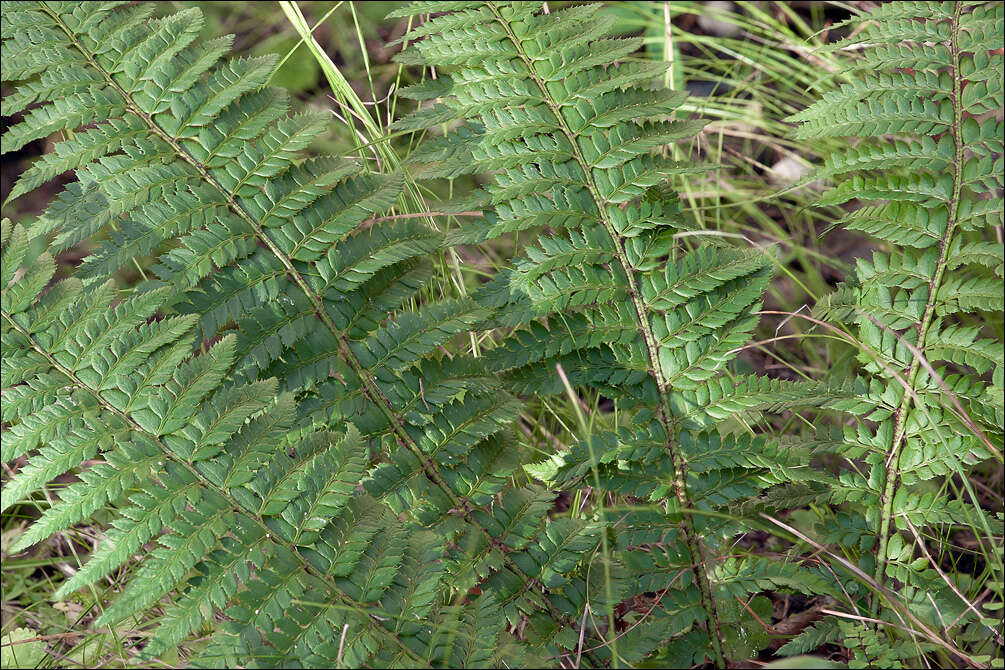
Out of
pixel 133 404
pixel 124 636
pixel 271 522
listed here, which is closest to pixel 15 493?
pixel 133 404

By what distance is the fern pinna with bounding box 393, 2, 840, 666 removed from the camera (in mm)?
1460

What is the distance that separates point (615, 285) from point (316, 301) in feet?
1.76

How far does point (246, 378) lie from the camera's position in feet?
4.82

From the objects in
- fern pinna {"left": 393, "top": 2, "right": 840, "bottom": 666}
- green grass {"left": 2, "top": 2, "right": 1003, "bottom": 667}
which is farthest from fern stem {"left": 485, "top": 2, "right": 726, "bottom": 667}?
green grass {"left": 2, "top": 2, "right": 1003, "bottom": 667}

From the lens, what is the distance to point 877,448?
1.48 metres

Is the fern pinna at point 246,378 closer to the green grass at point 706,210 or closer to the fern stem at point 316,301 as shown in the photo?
the fern stem at point 316,301

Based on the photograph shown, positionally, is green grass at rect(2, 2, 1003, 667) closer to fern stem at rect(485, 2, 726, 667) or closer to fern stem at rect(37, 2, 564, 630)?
fern stem at rect(485, 2, 726, 667)

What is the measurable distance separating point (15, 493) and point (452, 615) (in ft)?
2.25

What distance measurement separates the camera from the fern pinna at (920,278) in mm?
1422

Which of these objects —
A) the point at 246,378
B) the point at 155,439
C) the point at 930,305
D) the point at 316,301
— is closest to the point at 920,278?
the point at 930,305

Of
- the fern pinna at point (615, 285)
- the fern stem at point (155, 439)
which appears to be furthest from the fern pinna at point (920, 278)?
the fern stem at point (155, 439)

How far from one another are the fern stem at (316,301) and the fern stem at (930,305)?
0.72 metres

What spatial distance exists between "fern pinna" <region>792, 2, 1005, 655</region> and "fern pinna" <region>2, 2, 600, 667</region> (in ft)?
1.72

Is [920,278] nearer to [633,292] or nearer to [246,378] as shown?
[633,292]
